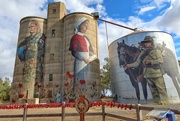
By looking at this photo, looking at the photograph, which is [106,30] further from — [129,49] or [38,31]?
[38,31]

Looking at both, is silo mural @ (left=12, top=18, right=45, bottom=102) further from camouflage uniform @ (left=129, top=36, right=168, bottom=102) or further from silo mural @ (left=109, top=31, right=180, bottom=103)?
camouflage uniform @ (left=129, top=36, right=168, bottom=102)

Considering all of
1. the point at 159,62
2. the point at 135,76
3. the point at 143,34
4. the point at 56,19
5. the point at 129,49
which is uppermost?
the point at 56,19

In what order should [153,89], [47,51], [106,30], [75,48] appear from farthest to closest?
1. [106,30]
2. [47,51]
3. [75,48]
4. [153,89]

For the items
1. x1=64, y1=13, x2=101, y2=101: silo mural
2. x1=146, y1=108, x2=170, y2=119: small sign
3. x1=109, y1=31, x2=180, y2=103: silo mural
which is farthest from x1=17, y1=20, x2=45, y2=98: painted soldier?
x1=146, y1=108, x2=170, y2=119: small sign

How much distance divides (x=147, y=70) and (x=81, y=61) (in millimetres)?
12765

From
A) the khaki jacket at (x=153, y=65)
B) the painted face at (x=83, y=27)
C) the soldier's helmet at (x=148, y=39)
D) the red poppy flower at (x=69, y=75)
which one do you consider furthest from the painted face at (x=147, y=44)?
the red poppy flower at (x=69, y=75)

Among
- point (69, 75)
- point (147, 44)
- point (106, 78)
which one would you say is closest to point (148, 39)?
point (147, 44)

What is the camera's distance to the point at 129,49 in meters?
28.1

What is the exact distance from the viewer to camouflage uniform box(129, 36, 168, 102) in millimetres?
24109

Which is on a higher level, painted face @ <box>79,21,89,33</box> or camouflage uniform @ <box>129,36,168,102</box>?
painted face @ <box>79,21,89,33</box>

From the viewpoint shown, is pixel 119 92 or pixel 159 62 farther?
pixel 119 92

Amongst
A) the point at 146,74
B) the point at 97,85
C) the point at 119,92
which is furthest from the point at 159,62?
the point at 97,85

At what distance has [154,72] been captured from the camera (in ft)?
81.6

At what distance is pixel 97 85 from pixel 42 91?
1176cm
